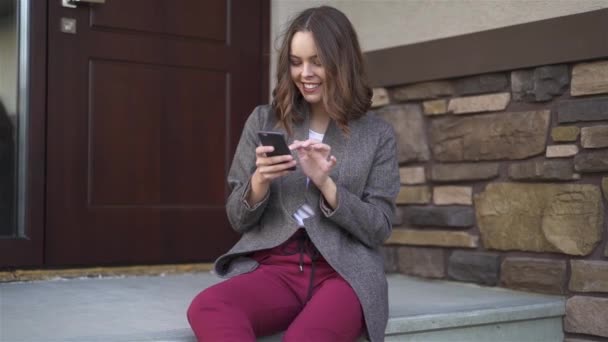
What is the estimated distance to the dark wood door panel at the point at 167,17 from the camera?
3660 mm

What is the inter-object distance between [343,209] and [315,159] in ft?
0.55

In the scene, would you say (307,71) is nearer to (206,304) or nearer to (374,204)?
(374,204)

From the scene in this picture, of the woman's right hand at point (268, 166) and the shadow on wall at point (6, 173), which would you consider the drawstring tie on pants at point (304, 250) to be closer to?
the woman's right hand at point (268, 166)

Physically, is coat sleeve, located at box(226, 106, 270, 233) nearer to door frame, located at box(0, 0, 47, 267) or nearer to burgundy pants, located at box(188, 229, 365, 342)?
burgundy pants, located at box(188, 229, 365, 342)

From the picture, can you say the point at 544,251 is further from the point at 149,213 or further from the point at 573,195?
the point at 149,213

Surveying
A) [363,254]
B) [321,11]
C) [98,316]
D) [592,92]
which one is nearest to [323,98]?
[321,11]

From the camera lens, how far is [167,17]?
12.6 ft

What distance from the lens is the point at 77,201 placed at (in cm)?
357

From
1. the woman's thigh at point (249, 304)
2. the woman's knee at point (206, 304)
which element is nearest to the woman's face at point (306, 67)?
the woman's thigh at point (249, 304)

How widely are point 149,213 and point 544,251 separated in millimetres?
1704

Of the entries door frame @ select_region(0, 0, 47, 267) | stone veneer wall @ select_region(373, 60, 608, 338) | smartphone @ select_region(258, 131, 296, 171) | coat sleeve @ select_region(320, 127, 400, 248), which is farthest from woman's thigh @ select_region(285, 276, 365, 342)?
door frame @ select_region(0, 0, 47, 267)

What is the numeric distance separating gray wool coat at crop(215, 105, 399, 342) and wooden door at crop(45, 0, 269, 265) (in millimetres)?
1353

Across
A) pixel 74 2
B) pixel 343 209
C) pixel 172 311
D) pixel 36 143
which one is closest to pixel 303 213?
pixel 343 209

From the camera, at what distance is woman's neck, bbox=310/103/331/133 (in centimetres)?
251
